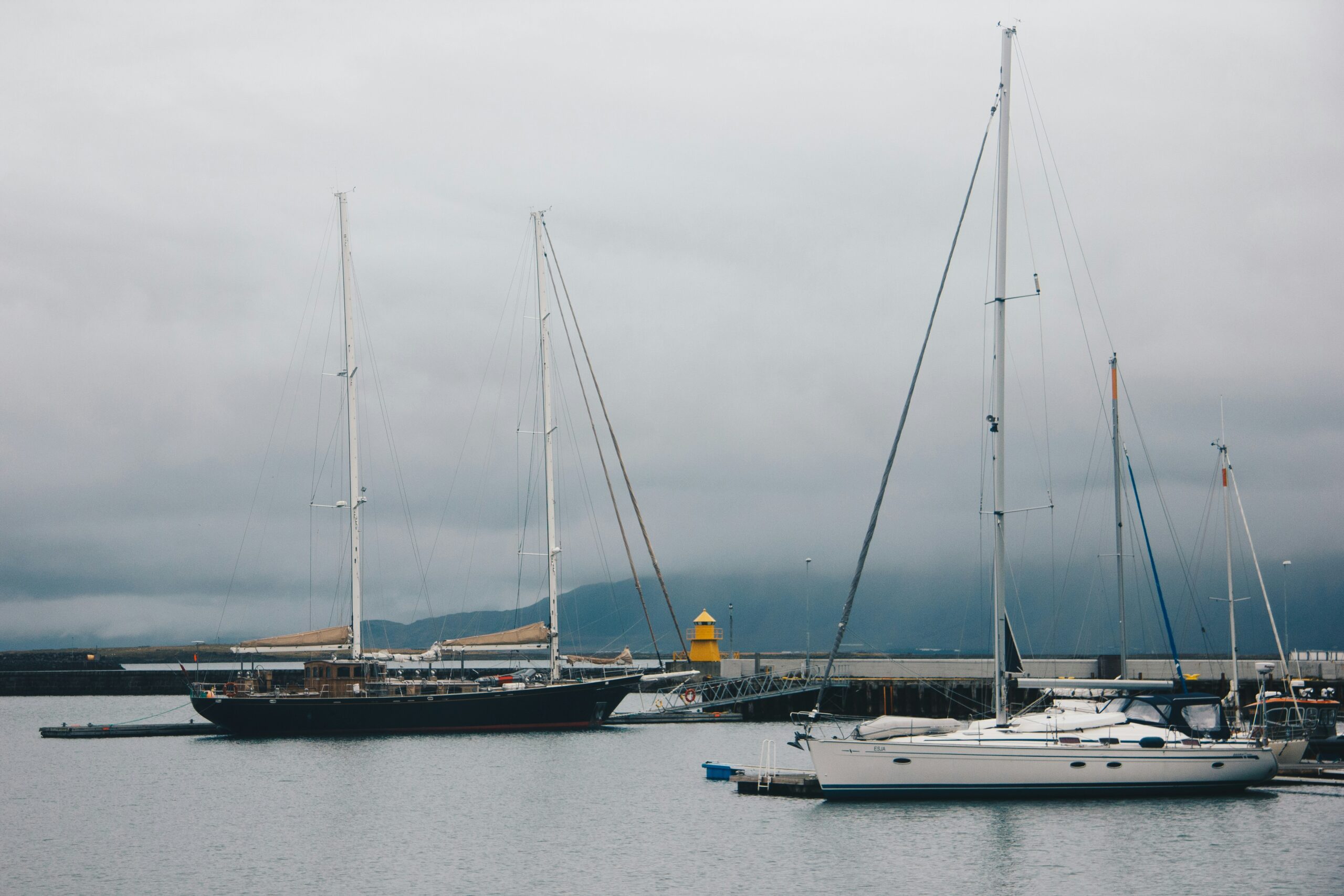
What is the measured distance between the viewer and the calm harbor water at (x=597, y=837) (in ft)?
79.3

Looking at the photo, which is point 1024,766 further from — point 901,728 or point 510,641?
point 510,641

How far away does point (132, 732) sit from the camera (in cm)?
5559

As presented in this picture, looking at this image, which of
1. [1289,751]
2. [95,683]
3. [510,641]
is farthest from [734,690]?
[95,683]

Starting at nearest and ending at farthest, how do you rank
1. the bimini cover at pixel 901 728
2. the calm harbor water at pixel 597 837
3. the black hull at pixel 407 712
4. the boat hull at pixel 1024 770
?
the calm harbor water at pixel 597 837 < the boat hull at pixel 1024 770 < the bimini cover at pixel 901 728 < the black hull at pixel 407 712

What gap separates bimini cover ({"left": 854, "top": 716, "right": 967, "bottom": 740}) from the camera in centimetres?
3075

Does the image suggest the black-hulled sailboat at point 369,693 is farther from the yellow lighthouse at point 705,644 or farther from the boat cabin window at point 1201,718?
the boat cabin window at point 1201,718

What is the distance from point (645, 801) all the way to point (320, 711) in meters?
22.2

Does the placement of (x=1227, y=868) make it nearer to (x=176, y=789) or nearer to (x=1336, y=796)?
(x=1336, y=796)

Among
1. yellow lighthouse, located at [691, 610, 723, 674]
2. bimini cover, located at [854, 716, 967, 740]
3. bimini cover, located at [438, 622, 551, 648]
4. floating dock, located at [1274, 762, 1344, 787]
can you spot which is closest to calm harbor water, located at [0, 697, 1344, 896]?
floating dock, located at [1274, 762, 1344, 787]

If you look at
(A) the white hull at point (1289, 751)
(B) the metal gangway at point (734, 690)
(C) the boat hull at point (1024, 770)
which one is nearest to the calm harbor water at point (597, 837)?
(C) the boat hull at point (1024, 770)

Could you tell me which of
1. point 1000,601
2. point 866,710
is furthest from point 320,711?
point 1000,601

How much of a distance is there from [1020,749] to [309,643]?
106 feet

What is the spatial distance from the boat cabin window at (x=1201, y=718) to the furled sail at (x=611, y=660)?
89.5ft

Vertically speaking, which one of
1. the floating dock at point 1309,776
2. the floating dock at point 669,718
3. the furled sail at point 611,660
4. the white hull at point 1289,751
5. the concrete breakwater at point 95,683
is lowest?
the concrete breakwater at point 95,683
